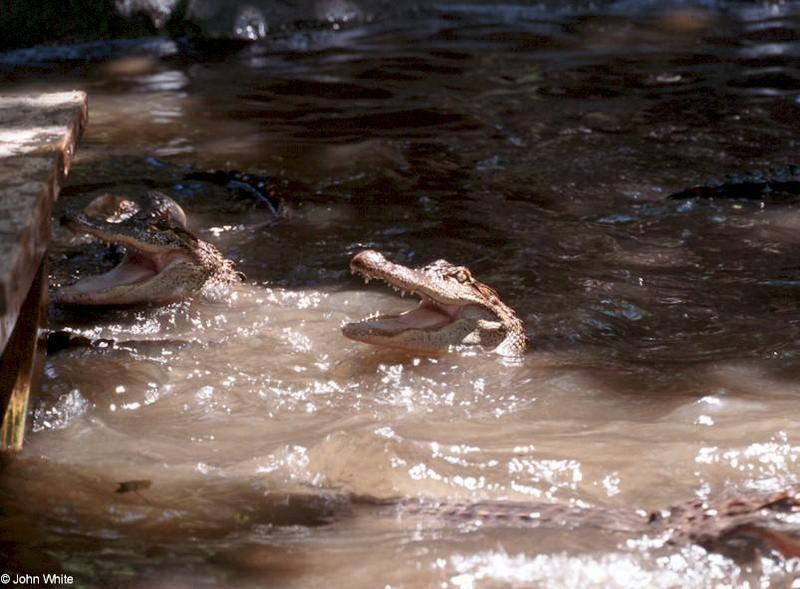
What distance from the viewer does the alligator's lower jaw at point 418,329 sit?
16.1 feet

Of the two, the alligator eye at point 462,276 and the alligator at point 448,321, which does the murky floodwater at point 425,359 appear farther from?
the alligator eye at point 462,276

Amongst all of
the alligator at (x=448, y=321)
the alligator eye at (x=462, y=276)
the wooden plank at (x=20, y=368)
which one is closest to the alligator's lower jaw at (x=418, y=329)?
the alligator at (x=448, y=321)

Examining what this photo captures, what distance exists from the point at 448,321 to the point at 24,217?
2152 millimetres

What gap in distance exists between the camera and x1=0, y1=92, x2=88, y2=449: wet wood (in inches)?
123

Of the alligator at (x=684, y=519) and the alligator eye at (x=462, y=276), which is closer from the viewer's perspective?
the alligator at (x=684, y=519)

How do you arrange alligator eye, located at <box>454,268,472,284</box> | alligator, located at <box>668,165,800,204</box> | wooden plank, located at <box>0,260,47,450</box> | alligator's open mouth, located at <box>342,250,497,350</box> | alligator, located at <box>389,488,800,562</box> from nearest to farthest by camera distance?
alligator, located at <box>389,488,800,562</box> < wooden plank, located at <box>0,260,47,450</box> < alligator's open mouth, located at <box>342,250,497,350</box> < alligator eye, located at <box>454,268,472,284</box> < alligator, located at <box>668,165,800,204</box>

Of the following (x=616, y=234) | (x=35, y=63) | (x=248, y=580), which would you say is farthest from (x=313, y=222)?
(x=35, y=63)

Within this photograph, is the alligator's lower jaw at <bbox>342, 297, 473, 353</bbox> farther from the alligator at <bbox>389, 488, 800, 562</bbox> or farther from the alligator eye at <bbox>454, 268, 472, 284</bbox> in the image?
the alligator at <bbox>389, 488, 800, 562</bbox>

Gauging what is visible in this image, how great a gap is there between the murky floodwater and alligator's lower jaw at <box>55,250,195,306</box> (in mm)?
81

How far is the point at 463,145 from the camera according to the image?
26.9ft

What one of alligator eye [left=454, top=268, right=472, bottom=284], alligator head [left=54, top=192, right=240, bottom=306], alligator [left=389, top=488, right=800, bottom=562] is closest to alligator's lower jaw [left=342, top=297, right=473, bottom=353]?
alligator eye [left=454, top=268, right=472, bottom=284]

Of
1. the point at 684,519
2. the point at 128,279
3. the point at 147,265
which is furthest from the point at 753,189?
the point at 684,519

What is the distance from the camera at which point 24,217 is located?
3.40m

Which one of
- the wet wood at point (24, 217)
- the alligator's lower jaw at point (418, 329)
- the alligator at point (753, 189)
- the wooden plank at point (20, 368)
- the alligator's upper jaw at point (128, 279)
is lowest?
the alligator at point (753, 189)
